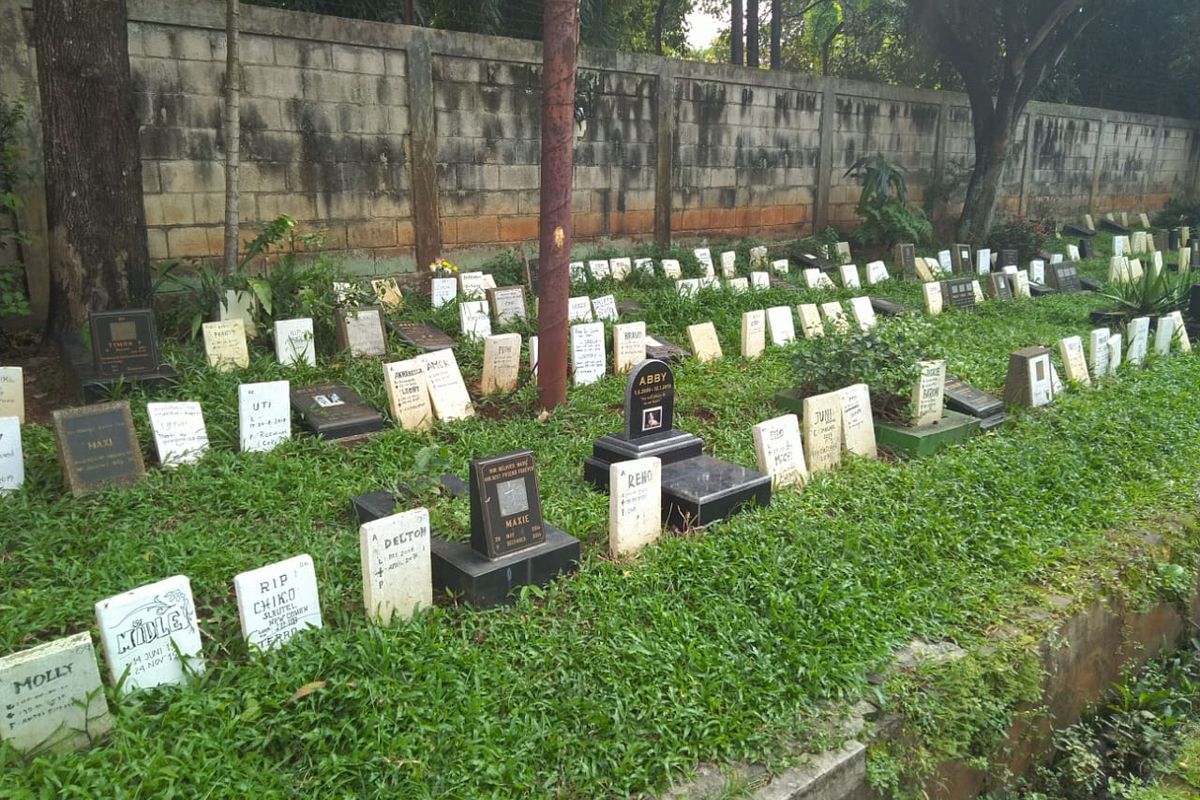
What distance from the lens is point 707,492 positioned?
11.8 feet

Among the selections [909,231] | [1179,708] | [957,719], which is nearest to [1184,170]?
[909,231]

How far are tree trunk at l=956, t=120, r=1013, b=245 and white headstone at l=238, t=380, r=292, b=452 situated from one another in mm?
10799

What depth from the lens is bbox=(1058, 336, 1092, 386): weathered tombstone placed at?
5727 mm

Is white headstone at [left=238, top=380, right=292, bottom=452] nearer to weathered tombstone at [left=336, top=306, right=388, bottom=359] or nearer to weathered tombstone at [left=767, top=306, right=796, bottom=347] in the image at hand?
weathered tombstone at [left=336, top=306, right=388, bottom=359]

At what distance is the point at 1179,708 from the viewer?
3.42 meters

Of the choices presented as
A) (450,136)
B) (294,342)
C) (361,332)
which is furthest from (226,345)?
(450,136)

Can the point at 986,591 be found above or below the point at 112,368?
below

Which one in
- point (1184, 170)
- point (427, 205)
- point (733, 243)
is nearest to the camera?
point (427, 205)

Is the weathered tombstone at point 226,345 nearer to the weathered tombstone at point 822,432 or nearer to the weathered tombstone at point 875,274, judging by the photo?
the weathered tombstone at point 822,432

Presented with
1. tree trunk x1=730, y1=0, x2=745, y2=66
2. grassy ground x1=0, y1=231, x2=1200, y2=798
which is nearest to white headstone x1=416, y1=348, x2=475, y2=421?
grassy ground x1=0, y1=231, x2=1200, y2=798

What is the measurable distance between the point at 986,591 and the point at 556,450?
83.7 inches

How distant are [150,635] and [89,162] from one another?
411 cm

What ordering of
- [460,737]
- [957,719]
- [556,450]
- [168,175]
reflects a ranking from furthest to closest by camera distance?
[168,175] → [556,450] → [957,719] → [460,737]

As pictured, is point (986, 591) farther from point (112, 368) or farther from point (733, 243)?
point (733, 243)
